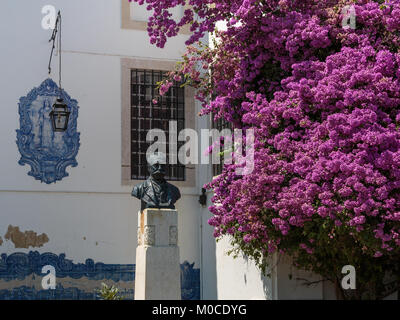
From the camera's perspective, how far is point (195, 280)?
14508mm

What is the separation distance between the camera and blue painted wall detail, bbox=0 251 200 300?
13461 millimetres

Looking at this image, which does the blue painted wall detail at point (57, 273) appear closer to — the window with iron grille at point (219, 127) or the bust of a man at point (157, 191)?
the window with iron grille at point (219, 127)

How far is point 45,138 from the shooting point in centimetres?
1411

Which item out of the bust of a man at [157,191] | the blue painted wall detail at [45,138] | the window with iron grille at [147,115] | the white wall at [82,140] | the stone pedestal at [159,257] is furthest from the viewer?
the window with iron grille at [147,115]

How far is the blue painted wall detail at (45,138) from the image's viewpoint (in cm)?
1385

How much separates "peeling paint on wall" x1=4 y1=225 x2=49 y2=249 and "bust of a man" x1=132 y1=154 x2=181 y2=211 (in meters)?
3.20

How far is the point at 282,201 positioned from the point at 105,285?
5177mm

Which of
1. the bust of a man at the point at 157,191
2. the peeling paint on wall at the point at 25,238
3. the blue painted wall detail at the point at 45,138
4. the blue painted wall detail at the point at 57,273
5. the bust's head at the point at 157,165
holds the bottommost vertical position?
the blue painted wall detail at the point at 57,273

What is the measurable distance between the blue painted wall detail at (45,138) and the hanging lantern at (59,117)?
0.73 m

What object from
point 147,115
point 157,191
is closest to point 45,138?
point 147,115

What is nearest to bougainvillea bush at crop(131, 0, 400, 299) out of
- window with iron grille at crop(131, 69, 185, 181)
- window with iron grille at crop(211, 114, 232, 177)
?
window with iron grille at crop(211, 114, 232, 177)

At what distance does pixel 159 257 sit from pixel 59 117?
3586 mm

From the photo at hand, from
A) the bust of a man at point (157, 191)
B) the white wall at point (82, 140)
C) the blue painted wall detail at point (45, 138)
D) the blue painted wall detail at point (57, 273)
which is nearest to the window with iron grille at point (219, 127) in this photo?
the white wall at point (82, 140)
